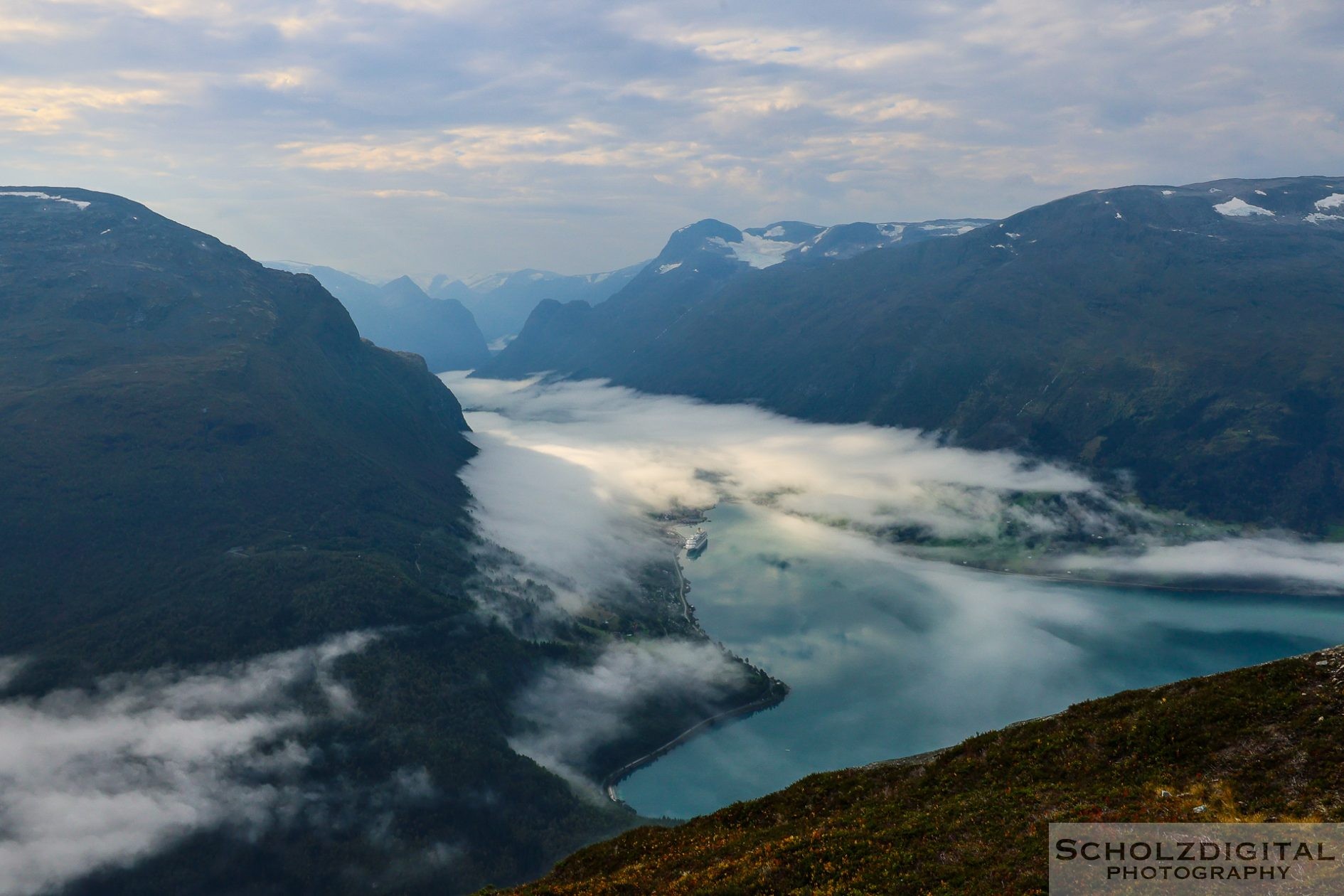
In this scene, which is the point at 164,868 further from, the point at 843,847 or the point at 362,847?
the point at 843,847

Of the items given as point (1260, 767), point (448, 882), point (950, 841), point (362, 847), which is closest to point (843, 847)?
point (950, 841)

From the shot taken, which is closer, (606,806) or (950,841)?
(950,841)

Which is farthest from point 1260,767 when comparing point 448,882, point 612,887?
point 448,882

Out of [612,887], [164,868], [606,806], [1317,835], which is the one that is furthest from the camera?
[606,806]

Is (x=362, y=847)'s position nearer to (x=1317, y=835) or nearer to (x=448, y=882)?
(x=448, y=882)

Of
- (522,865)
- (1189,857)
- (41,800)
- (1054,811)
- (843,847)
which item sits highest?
(1189,857)

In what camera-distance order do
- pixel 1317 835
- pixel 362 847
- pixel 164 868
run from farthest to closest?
pixel 362 847, pixel 164 868, pixel 1317 835

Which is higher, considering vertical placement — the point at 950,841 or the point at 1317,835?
the point at 1317,835
